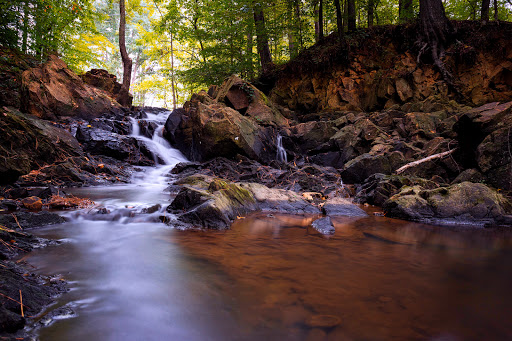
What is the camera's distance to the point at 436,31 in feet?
38.4

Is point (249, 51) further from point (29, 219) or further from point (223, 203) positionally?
point (29, 219)

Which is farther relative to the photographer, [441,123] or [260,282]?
[441,123]

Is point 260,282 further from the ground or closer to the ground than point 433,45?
closer to the ground

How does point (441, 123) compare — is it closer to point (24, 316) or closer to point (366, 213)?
point (366, 213)

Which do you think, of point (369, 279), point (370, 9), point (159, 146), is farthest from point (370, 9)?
point (369, 279)

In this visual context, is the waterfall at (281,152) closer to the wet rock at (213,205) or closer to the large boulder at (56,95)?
the wet rock at (213,205)

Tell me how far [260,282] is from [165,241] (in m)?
1.71

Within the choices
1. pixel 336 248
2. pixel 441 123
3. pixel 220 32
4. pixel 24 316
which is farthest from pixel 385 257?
pixel 220 32

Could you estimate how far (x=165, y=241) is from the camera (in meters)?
3.60

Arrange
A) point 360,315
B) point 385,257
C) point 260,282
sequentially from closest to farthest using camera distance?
point 360,315 < point 260,282 < point 385,257

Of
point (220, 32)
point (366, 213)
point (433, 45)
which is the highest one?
point (220, 32)

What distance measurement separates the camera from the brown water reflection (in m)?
1.81

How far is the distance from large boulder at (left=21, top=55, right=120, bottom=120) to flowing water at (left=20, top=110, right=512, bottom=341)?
7849 mm

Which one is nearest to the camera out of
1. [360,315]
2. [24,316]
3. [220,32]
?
[24,316]
